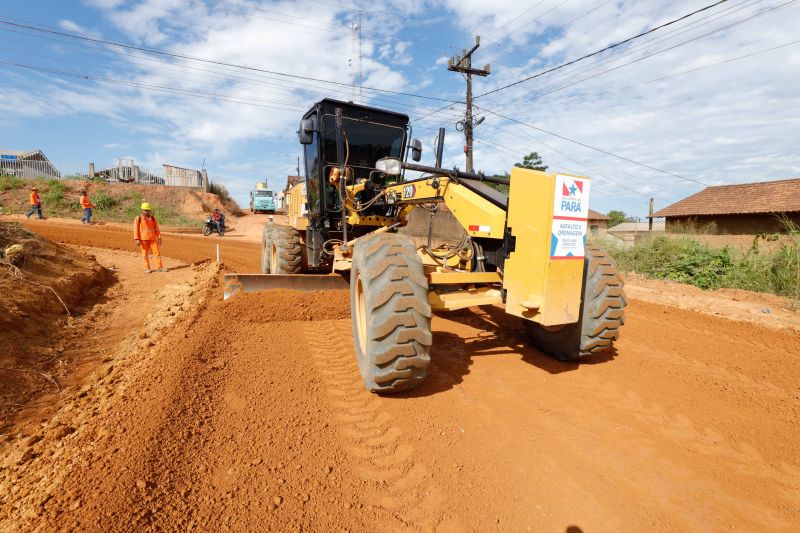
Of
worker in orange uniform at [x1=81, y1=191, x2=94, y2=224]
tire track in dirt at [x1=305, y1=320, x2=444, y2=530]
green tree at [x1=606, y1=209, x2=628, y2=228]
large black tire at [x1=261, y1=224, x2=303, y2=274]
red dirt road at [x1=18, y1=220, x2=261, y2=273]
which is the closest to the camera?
tire track in dirt at [x1=305, y1=320, x2=444, y2=530]

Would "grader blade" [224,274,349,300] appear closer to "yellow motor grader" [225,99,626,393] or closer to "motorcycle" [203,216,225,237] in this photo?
"yellow motor grader" [225,99,626,393]

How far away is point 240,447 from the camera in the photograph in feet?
8.38

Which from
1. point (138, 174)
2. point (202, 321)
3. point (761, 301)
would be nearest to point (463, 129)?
point (761, 301)

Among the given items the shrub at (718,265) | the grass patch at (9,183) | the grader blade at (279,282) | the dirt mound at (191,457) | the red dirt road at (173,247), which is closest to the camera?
the dirt mound at (191,457)

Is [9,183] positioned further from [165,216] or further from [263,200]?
[263,200]

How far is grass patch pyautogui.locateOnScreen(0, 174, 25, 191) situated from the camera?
23333 millimetres

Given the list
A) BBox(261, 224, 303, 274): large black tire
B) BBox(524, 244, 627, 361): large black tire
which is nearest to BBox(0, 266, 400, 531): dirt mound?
BBox(524, 244, 627, 361): large black tire

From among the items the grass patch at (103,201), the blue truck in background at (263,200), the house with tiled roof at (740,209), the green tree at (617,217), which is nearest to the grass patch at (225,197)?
the blue truck in background at (263,200)

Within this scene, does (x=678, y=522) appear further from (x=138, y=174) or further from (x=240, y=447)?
(x=138, y=174)

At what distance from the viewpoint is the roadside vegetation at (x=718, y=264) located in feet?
27.4

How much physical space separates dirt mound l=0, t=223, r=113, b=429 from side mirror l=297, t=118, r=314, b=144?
3.72 m

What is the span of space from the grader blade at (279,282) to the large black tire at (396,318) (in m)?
2.98

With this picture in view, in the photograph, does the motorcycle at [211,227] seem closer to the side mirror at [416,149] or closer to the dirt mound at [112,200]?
the dirt mound at [112,200]

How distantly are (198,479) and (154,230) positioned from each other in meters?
8.67
